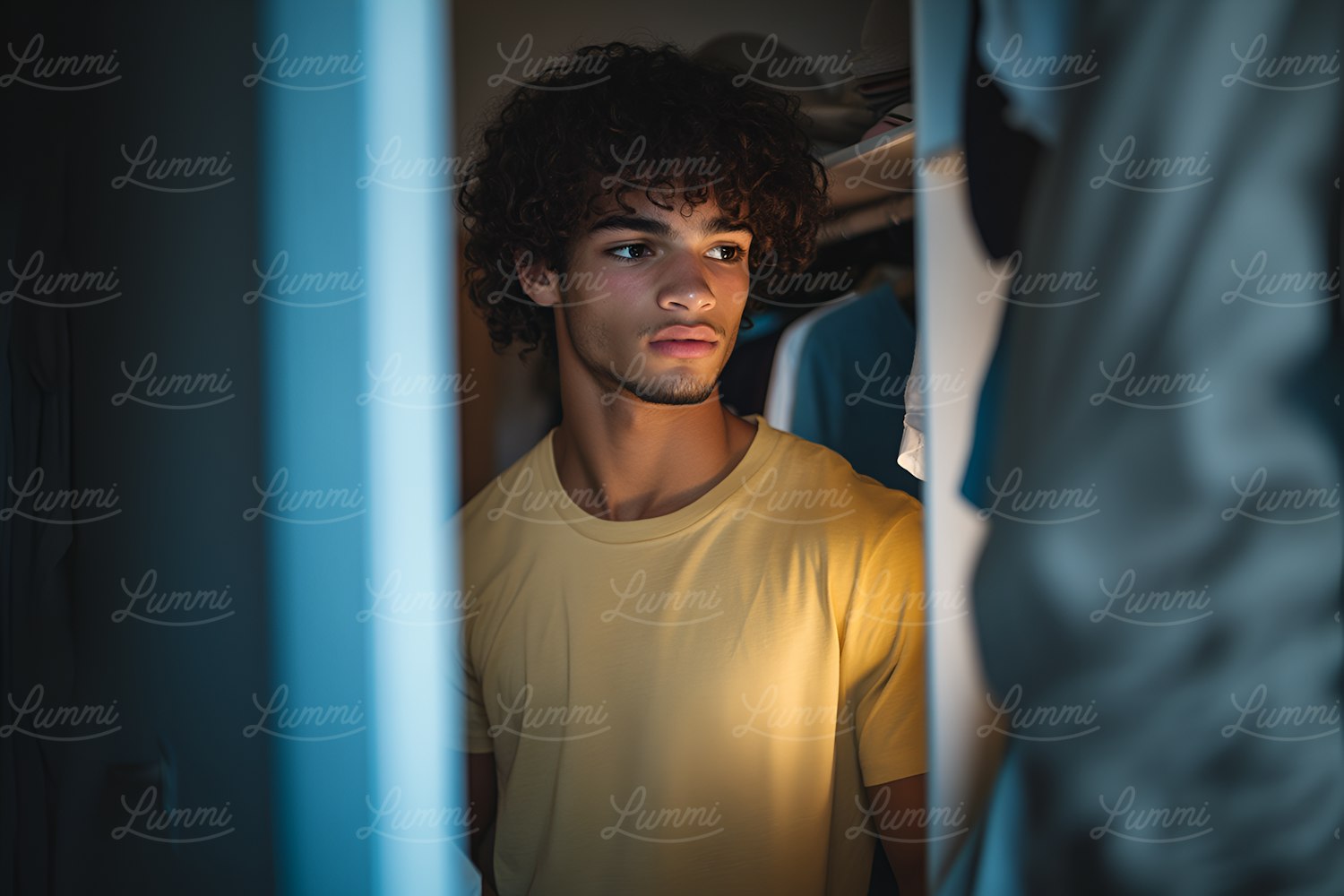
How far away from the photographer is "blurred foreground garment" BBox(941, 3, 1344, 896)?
1.00m

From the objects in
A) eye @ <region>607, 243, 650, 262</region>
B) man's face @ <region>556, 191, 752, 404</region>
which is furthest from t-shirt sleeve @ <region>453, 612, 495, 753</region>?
eye @ <region>607, 243, 650, 262</region>

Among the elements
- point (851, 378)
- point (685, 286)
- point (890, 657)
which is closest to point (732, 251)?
point (685, 286)

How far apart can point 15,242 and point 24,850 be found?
73 cm

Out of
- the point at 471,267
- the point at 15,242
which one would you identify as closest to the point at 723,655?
the point at 471,267

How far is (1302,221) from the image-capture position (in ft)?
3.31

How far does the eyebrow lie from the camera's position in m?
1.12

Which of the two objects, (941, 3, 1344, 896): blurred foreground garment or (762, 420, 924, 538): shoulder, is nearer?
(941, 3, 1344, 896): blurred foreground garment

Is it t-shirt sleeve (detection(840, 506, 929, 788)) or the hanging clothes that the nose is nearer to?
the hanging clothes

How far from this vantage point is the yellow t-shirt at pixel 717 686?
3.72ft

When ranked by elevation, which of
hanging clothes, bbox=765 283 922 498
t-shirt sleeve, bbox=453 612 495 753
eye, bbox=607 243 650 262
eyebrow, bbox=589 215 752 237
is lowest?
t-shirt sleeve, bbox=453 612 495 753

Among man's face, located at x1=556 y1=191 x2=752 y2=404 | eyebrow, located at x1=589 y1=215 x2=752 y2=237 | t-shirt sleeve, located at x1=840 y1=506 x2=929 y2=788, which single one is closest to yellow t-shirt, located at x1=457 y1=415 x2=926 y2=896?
t-shirt sleeve, located at x1=840 y1=506 x2=929 y2=788

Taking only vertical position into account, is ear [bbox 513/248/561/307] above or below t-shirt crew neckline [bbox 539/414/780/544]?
above

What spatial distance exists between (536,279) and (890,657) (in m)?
0.61

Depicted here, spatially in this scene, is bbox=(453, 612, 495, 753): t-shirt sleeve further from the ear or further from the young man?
the ear
